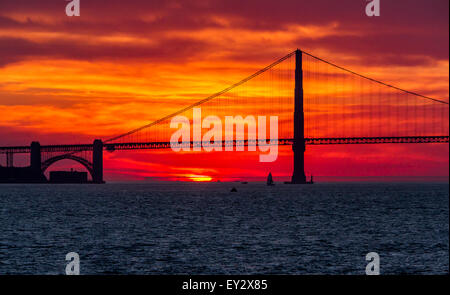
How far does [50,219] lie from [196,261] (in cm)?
2804

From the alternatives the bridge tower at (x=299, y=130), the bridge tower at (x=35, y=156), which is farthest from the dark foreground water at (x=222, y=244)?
the bridge tower at (x=35, y=156)

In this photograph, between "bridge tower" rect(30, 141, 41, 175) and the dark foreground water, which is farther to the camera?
"bridge tower" rect(30, 141, 41, 175)

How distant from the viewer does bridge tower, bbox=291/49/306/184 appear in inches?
4843

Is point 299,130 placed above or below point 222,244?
above

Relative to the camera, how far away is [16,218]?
52.8 metres

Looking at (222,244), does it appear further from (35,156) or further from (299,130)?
(35,156)

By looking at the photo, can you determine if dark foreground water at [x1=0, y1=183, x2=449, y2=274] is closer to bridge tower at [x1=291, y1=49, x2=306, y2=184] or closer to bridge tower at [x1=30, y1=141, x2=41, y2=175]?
bridge tower at [x1=291, y1=49, x2=306, y2=184]

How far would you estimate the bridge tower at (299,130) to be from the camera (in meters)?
123

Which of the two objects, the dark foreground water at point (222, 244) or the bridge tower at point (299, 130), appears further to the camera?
A: the bridge tower at point (299, 130)

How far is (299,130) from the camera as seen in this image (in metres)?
124

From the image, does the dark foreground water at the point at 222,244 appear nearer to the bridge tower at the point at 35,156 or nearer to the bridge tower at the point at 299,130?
the bridge tower at the point at 299,130

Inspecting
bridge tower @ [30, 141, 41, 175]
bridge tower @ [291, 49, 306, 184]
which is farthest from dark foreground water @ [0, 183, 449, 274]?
bridge tower @ [30, 141, 41, 175]

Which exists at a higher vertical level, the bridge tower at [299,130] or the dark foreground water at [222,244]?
the bridge tower at [299,130]

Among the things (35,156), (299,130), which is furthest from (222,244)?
(35,156)
